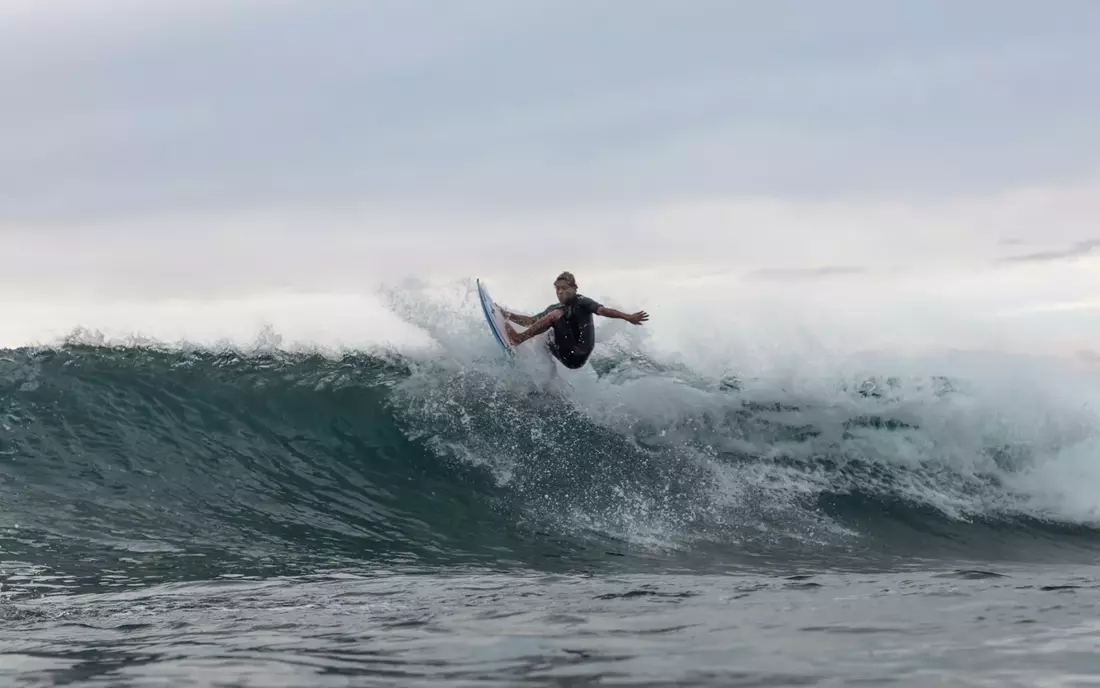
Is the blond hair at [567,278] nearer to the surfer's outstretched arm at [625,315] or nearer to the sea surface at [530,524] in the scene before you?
the surfer's outstretched arm at [625,315]

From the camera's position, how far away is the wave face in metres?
9.77

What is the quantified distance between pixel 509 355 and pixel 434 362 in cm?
174

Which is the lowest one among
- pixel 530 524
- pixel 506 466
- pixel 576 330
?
pixel 530 524

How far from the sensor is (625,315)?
11.6 meters

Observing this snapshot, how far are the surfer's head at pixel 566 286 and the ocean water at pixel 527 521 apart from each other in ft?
4.60

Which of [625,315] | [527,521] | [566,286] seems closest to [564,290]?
[566,286]

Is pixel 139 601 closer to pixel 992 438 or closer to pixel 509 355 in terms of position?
pixel 509 355

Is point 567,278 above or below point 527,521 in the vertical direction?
above

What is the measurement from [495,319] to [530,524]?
328cm

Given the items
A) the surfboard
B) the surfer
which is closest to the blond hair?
the surfer

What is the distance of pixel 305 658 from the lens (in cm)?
533

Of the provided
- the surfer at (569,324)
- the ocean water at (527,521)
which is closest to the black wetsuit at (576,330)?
the surfer at (569,324)

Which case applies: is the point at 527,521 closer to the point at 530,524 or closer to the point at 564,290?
the point at 530,524

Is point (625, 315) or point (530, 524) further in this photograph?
point (625, 315)
